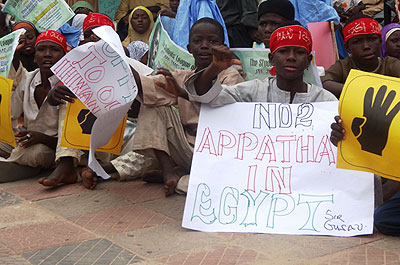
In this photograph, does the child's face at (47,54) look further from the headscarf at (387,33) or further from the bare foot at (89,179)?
the headscarf at (387,33)

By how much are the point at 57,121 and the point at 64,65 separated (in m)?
0.94

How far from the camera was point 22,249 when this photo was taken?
2.99m

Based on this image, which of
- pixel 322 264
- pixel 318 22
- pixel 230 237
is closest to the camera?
pixel 322 264

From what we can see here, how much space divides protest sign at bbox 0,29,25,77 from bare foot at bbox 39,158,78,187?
3.22ft

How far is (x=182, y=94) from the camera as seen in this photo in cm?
354

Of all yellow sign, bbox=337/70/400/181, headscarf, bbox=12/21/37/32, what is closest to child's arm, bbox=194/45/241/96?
yellow sign, bbox=337/70/400/181

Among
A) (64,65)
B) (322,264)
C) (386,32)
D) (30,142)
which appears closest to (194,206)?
(322,264)

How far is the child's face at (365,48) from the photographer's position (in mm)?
4406

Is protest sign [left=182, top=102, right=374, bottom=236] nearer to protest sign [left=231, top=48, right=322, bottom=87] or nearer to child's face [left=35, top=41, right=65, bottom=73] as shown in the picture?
protest sign [left=231, top=48, right=322, bottom=87]

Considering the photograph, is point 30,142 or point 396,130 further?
point 30,142

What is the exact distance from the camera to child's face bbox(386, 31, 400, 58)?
17.9 ft

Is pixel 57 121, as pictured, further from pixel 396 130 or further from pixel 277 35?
pixel 396 130

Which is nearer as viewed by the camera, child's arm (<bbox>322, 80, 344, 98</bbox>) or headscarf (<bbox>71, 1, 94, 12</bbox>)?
child's arm (<bbox>322, 80, 344, 98</bbox>)

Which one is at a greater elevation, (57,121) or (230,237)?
(57,121)
